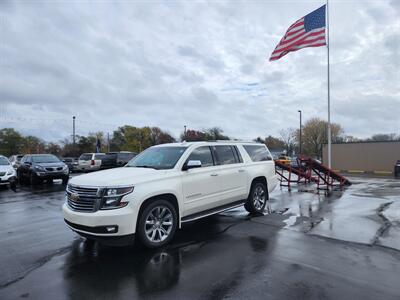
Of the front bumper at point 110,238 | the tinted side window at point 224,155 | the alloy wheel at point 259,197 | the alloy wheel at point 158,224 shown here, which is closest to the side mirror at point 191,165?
the alloy wheel at point 158,224

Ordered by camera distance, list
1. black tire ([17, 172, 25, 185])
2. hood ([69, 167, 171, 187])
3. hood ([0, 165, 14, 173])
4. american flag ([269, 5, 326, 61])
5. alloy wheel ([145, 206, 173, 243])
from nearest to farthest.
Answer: hood ([69, 167, 171, 187]) → alloy wheel ([145, 206, 173, 243]) → hood ([0, 165, 14, 173]) → american flag ([269, 5, 326, 61]) → black tire ([17, 172, 25, 185])

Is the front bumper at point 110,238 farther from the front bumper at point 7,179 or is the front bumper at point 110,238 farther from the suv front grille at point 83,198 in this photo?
the front bumper at point 7,179

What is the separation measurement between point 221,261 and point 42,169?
560 inches

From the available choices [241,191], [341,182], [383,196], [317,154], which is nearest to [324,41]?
[341,182]

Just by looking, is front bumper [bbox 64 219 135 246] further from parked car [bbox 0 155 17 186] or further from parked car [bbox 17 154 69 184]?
parked car [bbox 17 154 69 184]

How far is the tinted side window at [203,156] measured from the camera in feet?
20.7

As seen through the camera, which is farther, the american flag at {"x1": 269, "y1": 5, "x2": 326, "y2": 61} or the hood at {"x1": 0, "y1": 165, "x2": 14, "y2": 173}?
the american flag at {"x1": 269, "y1": 5, "x2": 326, "y2": 61}

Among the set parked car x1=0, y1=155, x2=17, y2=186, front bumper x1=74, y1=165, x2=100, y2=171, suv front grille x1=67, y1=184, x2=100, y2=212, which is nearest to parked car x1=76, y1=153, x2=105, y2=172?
front bumper x1=74, y1=165, x2=100, y2=171

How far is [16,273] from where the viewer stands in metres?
4.27

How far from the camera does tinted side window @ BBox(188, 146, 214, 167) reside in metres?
6.32

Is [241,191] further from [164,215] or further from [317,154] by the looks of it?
[317,154]

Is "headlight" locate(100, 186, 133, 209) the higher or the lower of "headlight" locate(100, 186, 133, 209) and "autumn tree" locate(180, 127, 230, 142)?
the lower

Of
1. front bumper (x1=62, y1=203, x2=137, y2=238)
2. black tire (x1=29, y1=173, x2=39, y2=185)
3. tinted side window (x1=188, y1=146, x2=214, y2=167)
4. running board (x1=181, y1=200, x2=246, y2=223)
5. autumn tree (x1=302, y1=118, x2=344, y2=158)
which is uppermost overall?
autumn tree (x1=302, y1=118, x2=344, y2=158)

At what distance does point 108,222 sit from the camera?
462 cm
